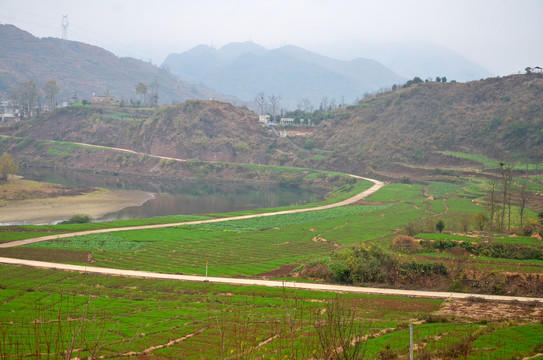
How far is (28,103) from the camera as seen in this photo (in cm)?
15925

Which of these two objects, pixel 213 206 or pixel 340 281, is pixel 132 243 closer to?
pixel 340 281

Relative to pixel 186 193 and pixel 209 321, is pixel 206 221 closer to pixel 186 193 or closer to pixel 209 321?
pixel 186 193

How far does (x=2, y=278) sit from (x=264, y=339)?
21.7 metres

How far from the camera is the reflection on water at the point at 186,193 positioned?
73688mm

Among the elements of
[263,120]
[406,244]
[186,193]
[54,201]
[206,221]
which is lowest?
[54,201]

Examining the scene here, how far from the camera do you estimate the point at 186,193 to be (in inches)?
3585

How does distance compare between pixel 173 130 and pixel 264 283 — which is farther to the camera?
pixel 173 130

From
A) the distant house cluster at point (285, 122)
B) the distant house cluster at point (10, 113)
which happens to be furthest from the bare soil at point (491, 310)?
the distant house cluster at point (10, 113)

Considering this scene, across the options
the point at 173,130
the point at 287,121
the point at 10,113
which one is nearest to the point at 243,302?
the point at 173,130

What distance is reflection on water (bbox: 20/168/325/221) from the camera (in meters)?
73.7

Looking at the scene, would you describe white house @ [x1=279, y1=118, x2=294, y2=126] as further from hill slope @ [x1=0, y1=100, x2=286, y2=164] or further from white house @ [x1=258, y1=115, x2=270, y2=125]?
hill slope @ [x1=0, y1=100, x2=286, y2=164]

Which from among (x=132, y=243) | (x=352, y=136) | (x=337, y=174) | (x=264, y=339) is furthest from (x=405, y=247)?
(x=352, y=136)

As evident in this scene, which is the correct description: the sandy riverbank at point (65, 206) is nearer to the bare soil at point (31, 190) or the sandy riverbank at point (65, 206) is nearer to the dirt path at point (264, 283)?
the bare soil at point (31, 190)

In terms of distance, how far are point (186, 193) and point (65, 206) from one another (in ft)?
81.7
